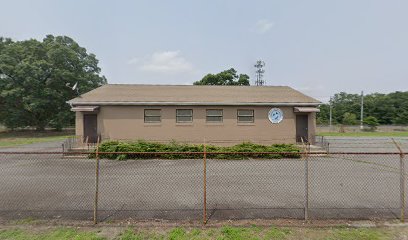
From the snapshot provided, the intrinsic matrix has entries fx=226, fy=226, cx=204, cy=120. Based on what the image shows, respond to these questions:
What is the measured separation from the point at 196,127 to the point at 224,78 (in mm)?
31193

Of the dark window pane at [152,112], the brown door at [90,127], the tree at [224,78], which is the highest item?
the tree at [224,78]

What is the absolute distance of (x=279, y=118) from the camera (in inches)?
686

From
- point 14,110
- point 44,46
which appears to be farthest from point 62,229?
point 44,46

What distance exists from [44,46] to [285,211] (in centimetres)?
4046

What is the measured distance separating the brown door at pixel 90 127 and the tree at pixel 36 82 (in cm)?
1884

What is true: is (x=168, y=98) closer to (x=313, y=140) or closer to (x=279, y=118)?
(x=279, y=118)

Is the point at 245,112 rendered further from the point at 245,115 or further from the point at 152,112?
the point at 152,112

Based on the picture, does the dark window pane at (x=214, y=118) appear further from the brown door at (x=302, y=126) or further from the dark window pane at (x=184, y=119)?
the brown door at (x=302, y=126)

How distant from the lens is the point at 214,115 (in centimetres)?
1716

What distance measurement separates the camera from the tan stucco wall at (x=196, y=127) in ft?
53.8

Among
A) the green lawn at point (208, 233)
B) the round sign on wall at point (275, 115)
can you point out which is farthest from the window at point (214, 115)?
the green lawn at point (208, 233)

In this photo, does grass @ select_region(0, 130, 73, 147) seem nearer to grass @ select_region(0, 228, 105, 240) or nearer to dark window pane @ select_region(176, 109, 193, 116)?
dark window pane @ select_region(176, 109, 193, 116)

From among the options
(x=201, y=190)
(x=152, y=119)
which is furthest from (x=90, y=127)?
(x=201, y=190)

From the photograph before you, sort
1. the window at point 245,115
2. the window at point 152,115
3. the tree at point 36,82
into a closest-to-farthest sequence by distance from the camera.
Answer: the window at point 152,115 < the window at point 245,115 < the tree at point 36,82
